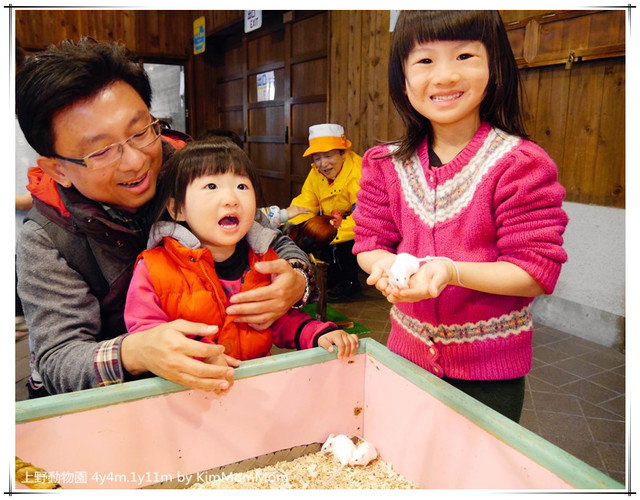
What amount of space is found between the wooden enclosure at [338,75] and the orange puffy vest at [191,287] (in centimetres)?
203

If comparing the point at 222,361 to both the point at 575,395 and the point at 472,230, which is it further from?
the point at 575,395

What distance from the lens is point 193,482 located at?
3.54ft

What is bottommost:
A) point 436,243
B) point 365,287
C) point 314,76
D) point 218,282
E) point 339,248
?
point 365,287

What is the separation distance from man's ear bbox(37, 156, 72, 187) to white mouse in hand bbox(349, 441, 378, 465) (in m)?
0.87

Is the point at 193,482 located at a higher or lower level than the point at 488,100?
lower

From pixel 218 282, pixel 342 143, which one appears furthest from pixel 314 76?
pixel 218 282

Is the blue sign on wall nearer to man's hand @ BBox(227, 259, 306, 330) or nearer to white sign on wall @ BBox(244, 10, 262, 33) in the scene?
white sign on wall @ BBox(244, 10, 262, 33)

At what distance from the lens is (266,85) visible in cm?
673

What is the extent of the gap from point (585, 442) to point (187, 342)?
1.95 m

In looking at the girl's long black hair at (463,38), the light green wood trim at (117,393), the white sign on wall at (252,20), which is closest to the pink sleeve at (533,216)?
the girl's long black hair at (463,38)

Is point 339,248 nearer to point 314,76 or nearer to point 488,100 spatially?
point 314,76

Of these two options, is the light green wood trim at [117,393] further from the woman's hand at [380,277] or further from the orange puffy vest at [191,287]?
the woman's hand at [380,277]

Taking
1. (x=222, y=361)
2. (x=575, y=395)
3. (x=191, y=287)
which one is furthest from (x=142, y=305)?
(x=575, y=395)

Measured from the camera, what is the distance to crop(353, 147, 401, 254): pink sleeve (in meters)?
1.17
